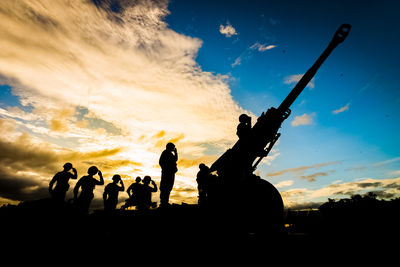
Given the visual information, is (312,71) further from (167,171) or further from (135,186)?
(135,186)

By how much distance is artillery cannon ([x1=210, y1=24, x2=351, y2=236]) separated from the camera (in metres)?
4.32

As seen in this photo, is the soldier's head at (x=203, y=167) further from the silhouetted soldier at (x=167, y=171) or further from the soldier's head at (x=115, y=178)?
the soldier's head at (x=115, y=178)

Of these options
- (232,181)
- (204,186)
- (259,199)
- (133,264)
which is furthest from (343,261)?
(204,186)

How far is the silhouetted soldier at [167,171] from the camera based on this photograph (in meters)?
6.16

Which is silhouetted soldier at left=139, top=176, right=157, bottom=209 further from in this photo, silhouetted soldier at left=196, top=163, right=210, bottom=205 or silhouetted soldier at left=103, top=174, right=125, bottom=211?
silhouetted soldier at left=196, top=163, right=210, bottom=205

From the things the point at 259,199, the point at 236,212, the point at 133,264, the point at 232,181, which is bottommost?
the point at 133,264

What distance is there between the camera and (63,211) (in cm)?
470

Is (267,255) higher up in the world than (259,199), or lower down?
lower down

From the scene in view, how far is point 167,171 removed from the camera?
6305mm

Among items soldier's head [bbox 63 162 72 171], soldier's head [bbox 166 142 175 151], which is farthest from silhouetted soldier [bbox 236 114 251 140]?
soldier's head [bbox 63 162 72 171]

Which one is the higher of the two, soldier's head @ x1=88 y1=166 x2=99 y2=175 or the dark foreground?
soldier's head @ x1=88 y1=166 x2=99 y2=175

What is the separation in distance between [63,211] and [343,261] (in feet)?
19.3

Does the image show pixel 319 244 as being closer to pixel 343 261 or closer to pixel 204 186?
pixel 343 261

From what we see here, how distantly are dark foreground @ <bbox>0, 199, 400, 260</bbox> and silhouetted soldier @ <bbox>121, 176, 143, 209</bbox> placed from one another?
3.05 m
